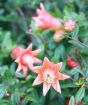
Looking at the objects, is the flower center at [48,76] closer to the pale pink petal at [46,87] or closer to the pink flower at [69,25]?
the pale pink petal at [46,87]

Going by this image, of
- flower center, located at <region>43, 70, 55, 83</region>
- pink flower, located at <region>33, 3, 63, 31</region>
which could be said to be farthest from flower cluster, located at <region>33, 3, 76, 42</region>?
flower center, located at <region>43, 70, 55, 83</region>

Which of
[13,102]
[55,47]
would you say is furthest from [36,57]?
[13,102]

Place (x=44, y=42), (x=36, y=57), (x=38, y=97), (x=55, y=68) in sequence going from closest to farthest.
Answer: (x=55, y=68)
(x=38, y=97)
(x=36, y=57)
(x=44, y=42)

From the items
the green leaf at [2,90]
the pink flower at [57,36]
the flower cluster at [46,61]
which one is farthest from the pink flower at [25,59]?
the pink flower at [57,36]

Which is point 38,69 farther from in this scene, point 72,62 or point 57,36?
point 57,36

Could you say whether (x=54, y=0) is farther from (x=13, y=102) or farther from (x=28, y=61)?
(x=13, y=102)
